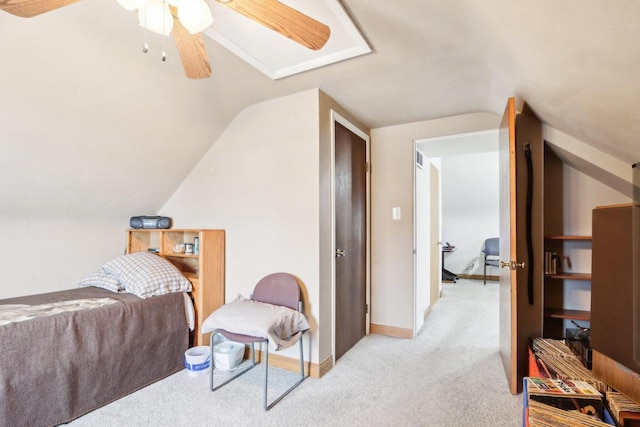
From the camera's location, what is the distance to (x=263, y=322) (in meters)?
2.11

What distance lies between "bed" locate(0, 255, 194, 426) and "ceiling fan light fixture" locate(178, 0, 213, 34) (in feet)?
6.15

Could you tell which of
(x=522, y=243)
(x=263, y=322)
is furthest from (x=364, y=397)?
(x=522, y=243)

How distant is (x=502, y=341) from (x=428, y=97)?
6.82 feet

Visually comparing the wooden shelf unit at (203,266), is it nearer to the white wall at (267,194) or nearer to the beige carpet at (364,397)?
the white wall at (267,194)

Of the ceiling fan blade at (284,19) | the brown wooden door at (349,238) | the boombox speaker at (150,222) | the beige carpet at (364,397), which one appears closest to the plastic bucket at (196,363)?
the beige carpet at (364,397)

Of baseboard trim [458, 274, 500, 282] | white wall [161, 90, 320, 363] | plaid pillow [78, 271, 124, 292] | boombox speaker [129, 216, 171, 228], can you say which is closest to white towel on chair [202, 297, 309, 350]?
white wall [161, 90, 320, 363]

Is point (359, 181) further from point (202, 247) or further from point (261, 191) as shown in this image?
point (202, 247)

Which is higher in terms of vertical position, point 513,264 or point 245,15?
point 245,15

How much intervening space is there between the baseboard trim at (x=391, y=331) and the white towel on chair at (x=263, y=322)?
Answer: 132 centimetres

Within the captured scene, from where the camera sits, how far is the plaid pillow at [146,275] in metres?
2.49

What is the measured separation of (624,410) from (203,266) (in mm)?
2606

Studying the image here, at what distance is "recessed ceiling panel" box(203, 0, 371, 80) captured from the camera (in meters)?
1.64

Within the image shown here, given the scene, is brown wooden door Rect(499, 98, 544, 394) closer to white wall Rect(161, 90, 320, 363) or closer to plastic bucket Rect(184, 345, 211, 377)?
white wall Rect(161, 90, 320, 363)

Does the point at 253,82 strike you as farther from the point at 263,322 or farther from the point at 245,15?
the point at 263,322
